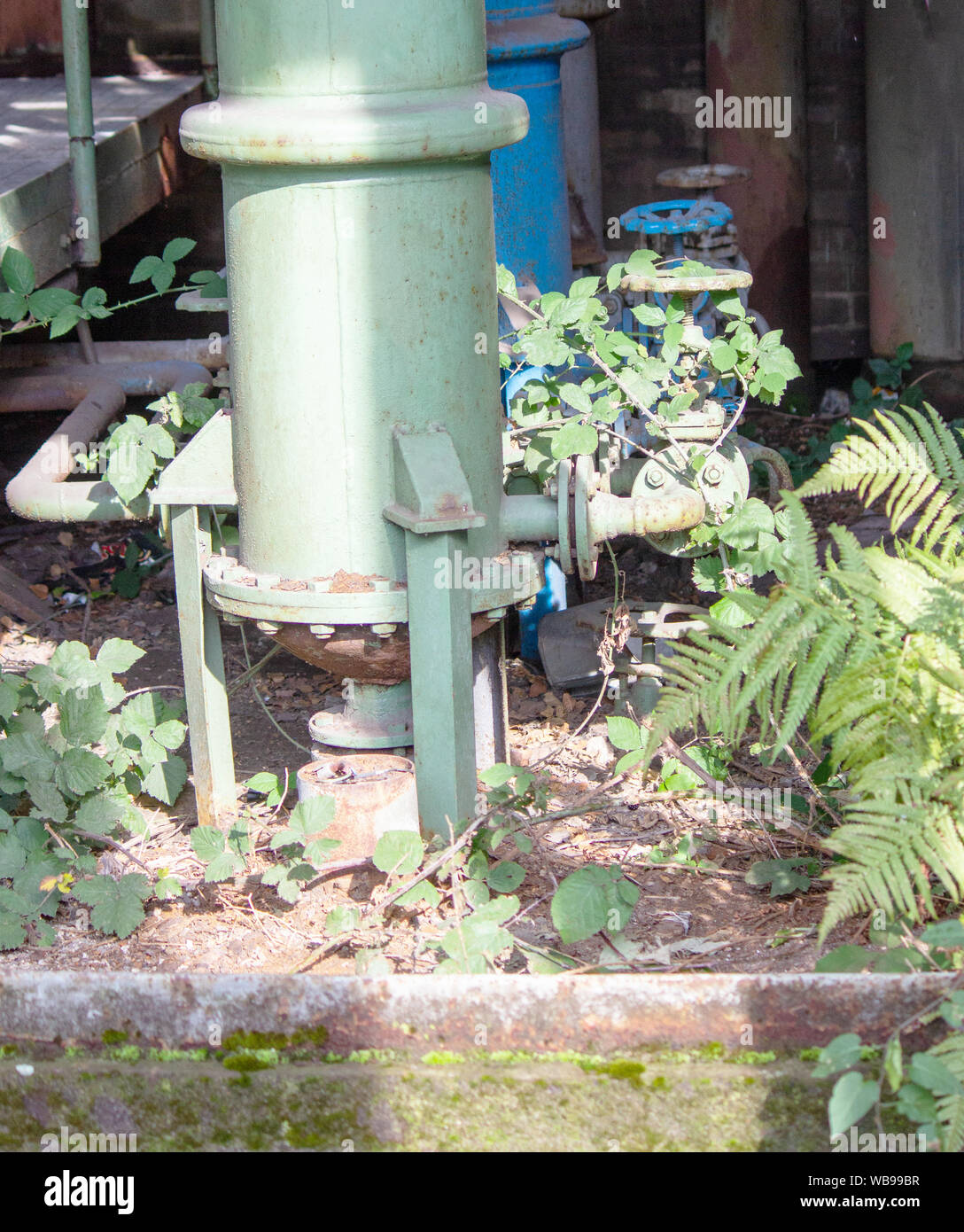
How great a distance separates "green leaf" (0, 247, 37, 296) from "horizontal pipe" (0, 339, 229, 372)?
2.02 ft

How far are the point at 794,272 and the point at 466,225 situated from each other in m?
4.30

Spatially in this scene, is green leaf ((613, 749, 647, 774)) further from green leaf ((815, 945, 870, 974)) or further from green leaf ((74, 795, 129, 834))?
green leaf ((74, 795, 129, 834))

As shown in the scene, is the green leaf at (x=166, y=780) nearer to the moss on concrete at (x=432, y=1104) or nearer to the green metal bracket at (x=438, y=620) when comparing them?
the green metal bracket at (x=438, y=620)

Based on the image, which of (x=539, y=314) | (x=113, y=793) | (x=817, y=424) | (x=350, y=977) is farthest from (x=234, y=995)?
(x=817, y=424)

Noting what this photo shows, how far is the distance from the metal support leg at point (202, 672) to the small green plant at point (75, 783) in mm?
121

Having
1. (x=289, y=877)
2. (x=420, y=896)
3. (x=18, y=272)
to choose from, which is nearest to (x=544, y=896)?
(x=420, y=896)

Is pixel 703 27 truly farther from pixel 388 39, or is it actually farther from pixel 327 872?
pixel 327 872

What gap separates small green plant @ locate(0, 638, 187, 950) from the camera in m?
2.88

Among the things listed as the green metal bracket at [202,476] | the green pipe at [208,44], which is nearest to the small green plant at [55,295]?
the green metal bracket at [202,476]

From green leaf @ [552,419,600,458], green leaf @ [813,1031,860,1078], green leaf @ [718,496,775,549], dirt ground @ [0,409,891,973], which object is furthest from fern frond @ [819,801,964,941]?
green leaf @ [552,419,600,458]

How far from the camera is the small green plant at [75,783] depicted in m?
2.88

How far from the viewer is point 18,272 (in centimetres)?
396

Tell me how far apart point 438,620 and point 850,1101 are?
1222 millimetres

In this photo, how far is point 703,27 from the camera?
6395mm
